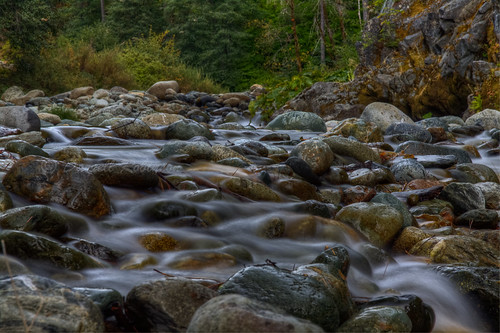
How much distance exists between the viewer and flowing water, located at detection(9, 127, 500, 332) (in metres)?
2.61

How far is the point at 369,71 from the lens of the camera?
521 inches

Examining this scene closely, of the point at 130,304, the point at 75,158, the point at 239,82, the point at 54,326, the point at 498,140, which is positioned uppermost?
the point at 54,326

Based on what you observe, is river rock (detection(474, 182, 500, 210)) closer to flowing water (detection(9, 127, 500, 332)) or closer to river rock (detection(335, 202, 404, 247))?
river rock (detection(335, 202, 404, 247))

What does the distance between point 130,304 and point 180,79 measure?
2089 cm

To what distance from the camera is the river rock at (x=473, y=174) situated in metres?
5.78

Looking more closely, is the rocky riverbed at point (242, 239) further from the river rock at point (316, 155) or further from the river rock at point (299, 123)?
the river rock at point (299, 123)

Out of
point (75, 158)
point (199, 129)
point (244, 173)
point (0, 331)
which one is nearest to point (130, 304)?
point (0, 331)

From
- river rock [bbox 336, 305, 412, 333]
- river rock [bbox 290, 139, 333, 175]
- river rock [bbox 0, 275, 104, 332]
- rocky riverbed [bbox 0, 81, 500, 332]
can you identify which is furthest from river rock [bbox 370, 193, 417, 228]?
river rock [bbox 0, 275, 104, 332]

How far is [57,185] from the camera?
345 centimetres

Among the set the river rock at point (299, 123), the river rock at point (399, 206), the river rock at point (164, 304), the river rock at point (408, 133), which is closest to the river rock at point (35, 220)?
the river rock at point (164, 304)

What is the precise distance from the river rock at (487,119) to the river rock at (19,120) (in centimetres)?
815

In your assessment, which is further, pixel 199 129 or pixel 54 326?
pixel 199 129

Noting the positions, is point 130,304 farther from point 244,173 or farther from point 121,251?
point 244,173

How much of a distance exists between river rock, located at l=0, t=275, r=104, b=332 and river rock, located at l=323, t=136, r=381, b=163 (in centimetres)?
474
